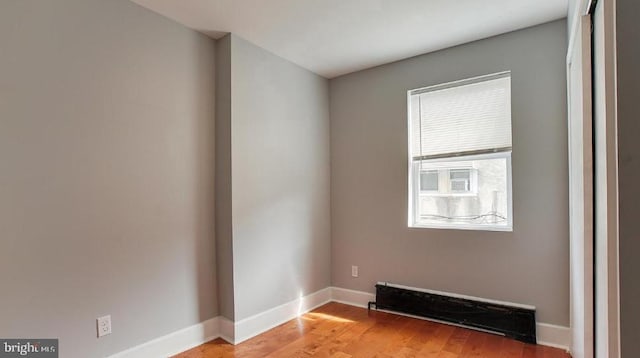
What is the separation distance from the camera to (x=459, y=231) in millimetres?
3107

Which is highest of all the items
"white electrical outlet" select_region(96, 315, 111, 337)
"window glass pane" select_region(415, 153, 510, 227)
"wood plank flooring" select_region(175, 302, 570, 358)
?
"window glass pane" select_region(415, 153, 510, 227)

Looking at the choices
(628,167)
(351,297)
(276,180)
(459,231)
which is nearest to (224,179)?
(276,180)

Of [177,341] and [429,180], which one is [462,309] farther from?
[177,341]

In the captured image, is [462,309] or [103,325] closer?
[103,325]

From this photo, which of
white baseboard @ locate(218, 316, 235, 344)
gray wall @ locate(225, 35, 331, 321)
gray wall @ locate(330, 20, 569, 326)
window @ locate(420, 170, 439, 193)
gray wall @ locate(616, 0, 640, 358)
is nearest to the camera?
gray wall @ locate(616, 0, 640, 358)

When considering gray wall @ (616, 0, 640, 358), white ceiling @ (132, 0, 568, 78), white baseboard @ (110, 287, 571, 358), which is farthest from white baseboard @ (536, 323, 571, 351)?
white ceiling @ (132, 0, 568, 78)

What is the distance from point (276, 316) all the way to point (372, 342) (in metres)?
0.92

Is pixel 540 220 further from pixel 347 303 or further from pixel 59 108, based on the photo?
pixel 59 108

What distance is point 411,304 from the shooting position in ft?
10.8

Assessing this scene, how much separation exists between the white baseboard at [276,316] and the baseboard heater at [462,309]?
0.62 meters

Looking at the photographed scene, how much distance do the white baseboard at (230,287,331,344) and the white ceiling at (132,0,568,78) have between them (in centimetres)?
242

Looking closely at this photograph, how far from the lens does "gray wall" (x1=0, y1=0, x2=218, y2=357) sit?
1924 millimetres

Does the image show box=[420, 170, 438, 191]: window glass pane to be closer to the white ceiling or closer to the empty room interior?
the empty room interior

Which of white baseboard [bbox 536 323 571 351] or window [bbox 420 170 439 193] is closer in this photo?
white baseboard [bbox 536 323 571 351]
